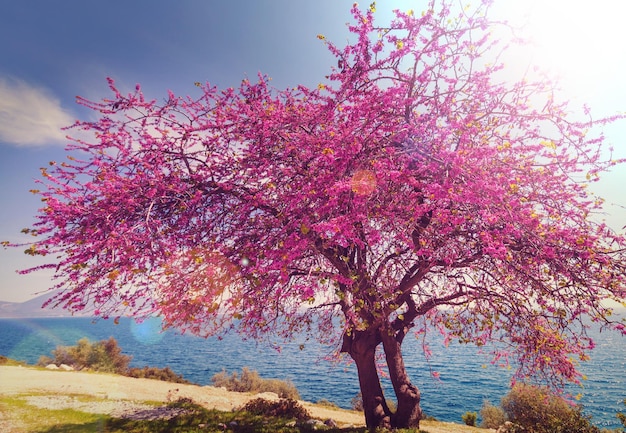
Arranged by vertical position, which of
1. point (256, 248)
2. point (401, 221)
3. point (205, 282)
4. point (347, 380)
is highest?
point (401, 221)

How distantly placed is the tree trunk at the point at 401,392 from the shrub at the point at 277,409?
4.59 meters

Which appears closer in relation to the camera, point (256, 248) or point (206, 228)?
point (256, 248)

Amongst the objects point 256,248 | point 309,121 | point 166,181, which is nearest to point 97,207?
point 166,181

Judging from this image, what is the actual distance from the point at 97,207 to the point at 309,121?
5.11 meters

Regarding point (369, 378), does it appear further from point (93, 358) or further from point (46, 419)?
point (93, 358)

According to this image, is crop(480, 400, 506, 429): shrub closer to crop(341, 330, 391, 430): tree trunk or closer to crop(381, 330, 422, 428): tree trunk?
crop(381, 330, 422, 428): tree trunk

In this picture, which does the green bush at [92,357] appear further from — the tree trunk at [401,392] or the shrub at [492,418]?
the shrub at [492,418]

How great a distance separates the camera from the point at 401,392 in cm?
1057

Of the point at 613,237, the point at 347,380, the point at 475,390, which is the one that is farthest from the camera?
the point at 347,380

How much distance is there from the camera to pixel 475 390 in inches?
2206

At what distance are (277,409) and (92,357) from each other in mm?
34002

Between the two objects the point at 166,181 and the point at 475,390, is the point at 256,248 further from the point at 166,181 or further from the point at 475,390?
the point at 475,390

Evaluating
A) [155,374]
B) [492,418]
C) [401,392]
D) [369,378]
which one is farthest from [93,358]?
[492,418]

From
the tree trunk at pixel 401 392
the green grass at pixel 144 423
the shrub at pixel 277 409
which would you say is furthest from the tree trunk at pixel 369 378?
the shrub at pixel 277 409
